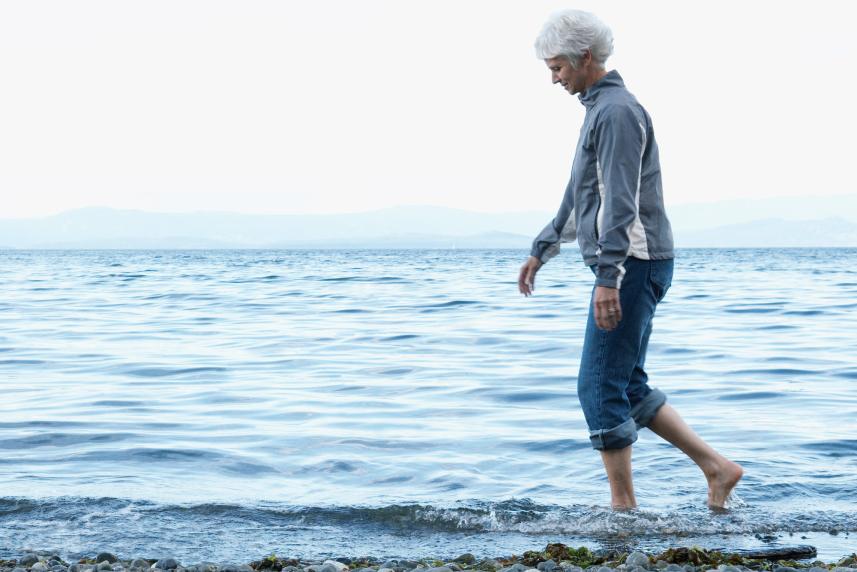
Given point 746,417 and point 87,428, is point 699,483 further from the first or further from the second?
point 87,428

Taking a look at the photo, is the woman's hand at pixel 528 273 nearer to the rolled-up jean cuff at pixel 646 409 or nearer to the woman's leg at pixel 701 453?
the rolled-up jean cuff at pixel 646 409

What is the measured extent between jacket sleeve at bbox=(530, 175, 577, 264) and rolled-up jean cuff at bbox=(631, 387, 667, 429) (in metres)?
0.75

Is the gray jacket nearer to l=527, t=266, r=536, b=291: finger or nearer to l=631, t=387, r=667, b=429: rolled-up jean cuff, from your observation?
l=527, t=266, r=536, b=291: finger

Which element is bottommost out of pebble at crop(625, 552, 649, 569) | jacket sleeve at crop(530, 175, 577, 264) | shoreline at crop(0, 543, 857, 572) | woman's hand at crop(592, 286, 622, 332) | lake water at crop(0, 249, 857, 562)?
lake water at crop(0, 249, 857, 562)

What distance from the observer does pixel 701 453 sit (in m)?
4.95

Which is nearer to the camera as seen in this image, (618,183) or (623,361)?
(618,183)

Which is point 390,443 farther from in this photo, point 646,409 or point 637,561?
point 637,561

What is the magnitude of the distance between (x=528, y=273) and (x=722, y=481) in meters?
1.34

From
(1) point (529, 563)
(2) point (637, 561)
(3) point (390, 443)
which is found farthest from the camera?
(3) point (390, 443)

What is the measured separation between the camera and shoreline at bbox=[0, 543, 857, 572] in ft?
13.0

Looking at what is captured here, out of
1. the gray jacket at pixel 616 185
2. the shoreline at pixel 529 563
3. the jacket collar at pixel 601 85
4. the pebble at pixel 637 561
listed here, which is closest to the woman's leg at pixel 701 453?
the shoreline at pixel 529 563

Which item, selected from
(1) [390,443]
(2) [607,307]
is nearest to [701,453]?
(2) [607,307]

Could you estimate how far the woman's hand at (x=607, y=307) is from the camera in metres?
4.27

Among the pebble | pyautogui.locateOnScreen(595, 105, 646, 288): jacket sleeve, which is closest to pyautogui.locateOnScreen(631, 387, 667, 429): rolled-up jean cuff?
pyautogui.locateOnScreen(595, 105, 646, 288): jacket sleeve
